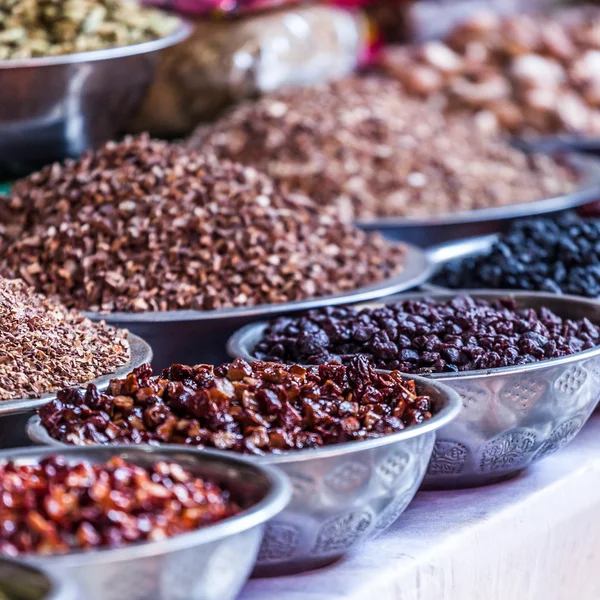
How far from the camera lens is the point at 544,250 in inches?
87.6

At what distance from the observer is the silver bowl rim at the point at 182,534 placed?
36.6 inches

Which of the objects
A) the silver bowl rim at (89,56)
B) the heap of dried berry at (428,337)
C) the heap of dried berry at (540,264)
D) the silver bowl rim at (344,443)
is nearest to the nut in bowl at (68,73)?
the silver bowl rim at (89,56)

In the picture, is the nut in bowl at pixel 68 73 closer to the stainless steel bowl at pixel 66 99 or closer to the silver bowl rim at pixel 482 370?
the stainless steel bowl at pixel 66 99

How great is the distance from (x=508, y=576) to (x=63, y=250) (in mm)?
964

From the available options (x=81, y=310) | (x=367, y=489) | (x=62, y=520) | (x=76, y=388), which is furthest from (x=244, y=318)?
(x=62, y=520)

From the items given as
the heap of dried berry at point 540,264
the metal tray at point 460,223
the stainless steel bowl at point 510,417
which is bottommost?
the metal tray at point 460,223

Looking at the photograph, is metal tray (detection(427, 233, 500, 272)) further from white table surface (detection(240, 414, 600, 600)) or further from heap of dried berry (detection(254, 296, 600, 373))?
white table surface (detection(240, 414, 600, 600))

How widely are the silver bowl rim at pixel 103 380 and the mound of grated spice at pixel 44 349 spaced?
0.04 ft

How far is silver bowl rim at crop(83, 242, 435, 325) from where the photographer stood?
69.3 inches

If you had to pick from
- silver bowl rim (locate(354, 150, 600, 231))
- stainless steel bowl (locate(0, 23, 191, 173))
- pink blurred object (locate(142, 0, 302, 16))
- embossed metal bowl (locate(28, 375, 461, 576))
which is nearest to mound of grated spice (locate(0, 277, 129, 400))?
embossed metal bowl (locate(28, 375, 461, 576))

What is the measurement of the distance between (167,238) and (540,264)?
760 millimetres

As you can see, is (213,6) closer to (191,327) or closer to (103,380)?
(191,327)

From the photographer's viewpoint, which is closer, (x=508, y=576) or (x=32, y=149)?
(x=508, y=576)

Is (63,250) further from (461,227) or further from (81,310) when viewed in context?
(461,227)
